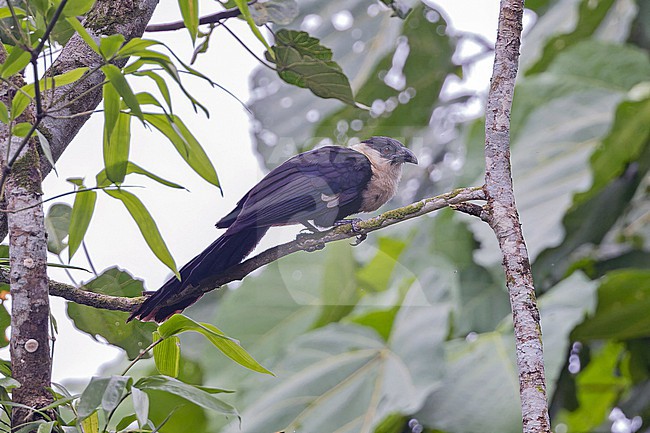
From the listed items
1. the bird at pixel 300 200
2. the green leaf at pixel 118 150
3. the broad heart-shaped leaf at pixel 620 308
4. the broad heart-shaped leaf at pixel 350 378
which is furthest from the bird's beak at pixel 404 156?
A: the broad heart-shaped leaf at pixel 620 308

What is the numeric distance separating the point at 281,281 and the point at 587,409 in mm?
811

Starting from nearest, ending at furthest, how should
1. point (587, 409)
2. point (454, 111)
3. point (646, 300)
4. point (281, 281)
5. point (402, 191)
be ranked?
1. point (402, 191)
2. point (454, 111)
3. point (281, 281)
4. point (646, 300)
5. point (587, 409)

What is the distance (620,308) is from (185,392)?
1.03m

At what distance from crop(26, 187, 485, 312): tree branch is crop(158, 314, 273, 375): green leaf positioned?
0.14ft

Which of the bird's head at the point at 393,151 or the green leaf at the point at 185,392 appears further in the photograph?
the bird's head at the point at 393,151

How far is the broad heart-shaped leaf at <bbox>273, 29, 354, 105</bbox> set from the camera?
2.19 ft

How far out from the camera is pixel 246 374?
126 centimetres

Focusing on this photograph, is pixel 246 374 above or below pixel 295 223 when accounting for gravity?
below

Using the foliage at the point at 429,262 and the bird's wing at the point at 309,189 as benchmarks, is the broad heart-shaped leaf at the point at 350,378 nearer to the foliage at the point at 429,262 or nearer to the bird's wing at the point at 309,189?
the foliage at the point at 429,262

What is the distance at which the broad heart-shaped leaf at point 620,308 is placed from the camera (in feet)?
4.23

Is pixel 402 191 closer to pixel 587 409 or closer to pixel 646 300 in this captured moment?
pixel 646 300

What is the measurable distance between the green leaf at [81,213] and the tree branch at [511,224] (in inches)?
10.5

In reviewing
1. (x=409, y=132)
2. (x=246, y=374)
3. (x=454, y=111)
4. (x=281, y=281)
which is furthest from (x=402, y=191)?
(x=246, y=374)

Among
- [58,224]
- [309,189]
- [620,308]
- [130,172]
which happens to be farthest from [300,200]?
[620,308]
